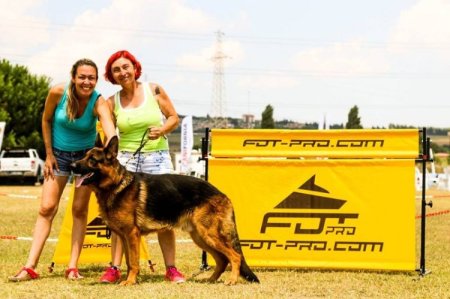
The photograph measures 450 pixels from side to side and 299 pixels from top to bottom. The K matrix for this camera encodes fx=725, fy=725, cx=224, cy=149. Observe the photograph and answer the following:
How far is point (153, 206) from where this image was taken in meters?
7.00

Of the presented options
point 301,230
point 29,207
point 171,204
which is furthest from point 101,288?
point 29,207

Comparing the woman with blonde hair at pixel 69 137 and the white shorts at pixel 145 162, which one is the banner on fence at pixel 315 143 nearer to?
the white shorts at pixel 145 162

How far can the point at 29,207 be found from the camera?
19953 mm

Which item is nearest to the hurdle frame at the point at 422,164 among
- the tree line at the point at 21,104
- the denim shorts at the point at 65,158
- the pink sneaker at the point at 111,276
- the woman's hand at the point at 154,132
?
the woman's hand at the point at 154,132

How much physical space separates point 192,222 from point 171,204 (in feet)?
0.93

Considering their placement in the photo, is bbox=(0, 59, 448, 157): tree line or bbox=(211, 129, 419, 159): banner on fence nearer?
bbox=(211, 129, 419, 159): banner on fence

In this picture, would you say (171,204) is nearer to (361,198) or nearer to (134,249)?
(134,249)

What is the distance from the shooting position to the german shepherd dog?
22.2 ft

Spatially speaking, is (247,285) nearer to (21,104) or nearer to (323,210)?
(323,210)

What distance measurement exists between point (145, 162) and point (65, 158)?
816mm

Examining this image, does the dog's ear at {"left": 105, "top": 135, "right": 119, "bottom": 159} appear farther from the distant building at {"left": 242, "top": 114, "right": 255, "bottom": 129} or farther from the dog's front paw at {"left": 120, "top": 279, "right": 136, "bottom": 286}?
the distant building at {"left": 242, "top": 114, "right": 255, "bottom": 129}

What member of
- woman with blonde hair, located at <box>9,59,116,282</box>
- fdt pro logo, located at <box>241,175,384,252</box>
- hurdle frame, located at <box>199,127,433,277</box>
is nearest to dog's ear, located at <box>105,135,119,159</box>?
woman with blonde hair, located at <box>9,59,116,282</box>

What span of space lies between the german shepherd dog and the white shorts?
1.11 feet

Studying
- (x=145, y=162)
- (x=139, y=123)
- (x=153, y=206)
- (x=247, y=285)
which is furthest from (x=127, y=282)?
(x=139, y=123)
